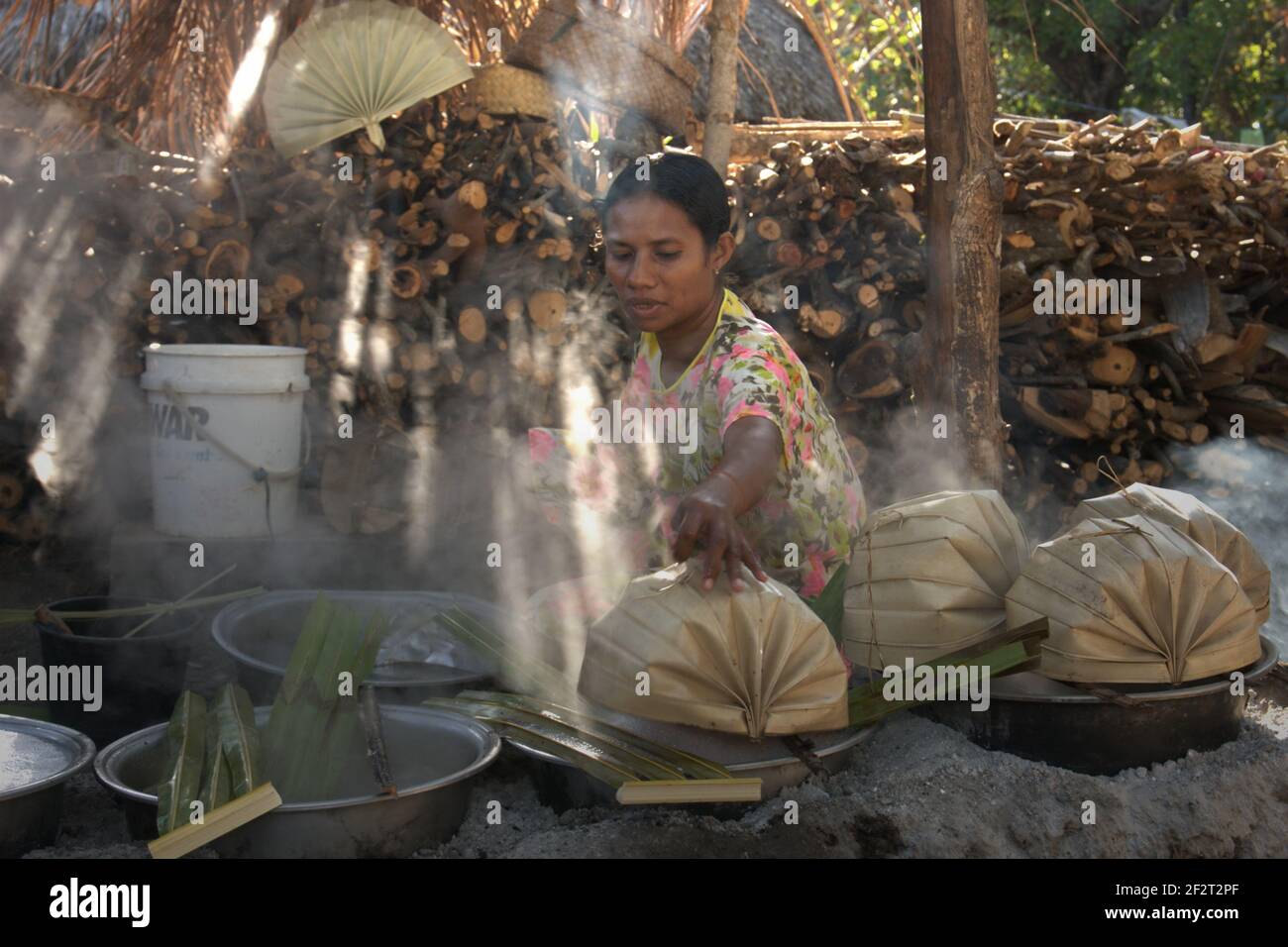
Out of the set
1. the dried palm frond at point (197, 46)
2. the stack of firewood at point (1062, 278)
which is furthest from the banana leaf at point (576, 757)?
the dried palm frond at point (197, 46)

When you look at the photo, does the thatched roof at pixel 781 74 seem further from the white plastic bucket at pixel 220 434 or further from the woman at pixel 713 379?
the woman at pixel 713 379

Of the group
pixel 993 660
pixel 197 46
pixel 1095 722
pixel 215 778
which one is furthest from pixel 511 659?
pixel 197 46

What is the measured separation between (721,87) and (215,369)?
2.05 metres

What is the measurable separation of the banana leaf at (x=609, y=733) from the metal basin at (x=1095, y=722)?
689 mm

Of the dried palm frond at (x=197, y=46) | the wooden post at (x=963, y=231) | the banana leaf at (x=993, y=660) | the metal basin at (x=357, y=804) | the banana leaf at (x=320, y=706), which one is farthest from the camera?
the dried palm frond at (x=197, y=46)

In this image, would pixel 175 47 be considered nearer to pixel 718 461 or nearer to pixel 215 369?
pixel 215 369

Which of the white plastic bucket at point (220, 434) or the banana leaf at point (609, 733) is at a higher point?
the white plastic bucket at point (220, 434)

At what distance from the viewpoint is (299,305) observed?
4348mm

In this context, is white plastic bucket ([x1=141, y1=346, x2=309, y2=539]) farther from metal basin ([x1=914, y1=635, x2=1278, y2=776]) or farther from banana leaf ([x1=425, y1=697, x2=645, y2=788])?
metal basin ([x1=914, y1=635, x2=1278, y2=776])

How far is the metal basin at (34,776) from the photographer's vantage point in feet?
6.85

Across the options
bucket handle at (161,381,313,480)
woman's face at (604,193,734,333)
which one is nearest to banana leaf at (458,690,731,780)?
woman's face at (604,193,734,333)

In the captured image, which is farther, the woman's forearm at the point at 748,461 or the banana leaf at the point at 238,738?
the woman's forearm at the point at 748,461
